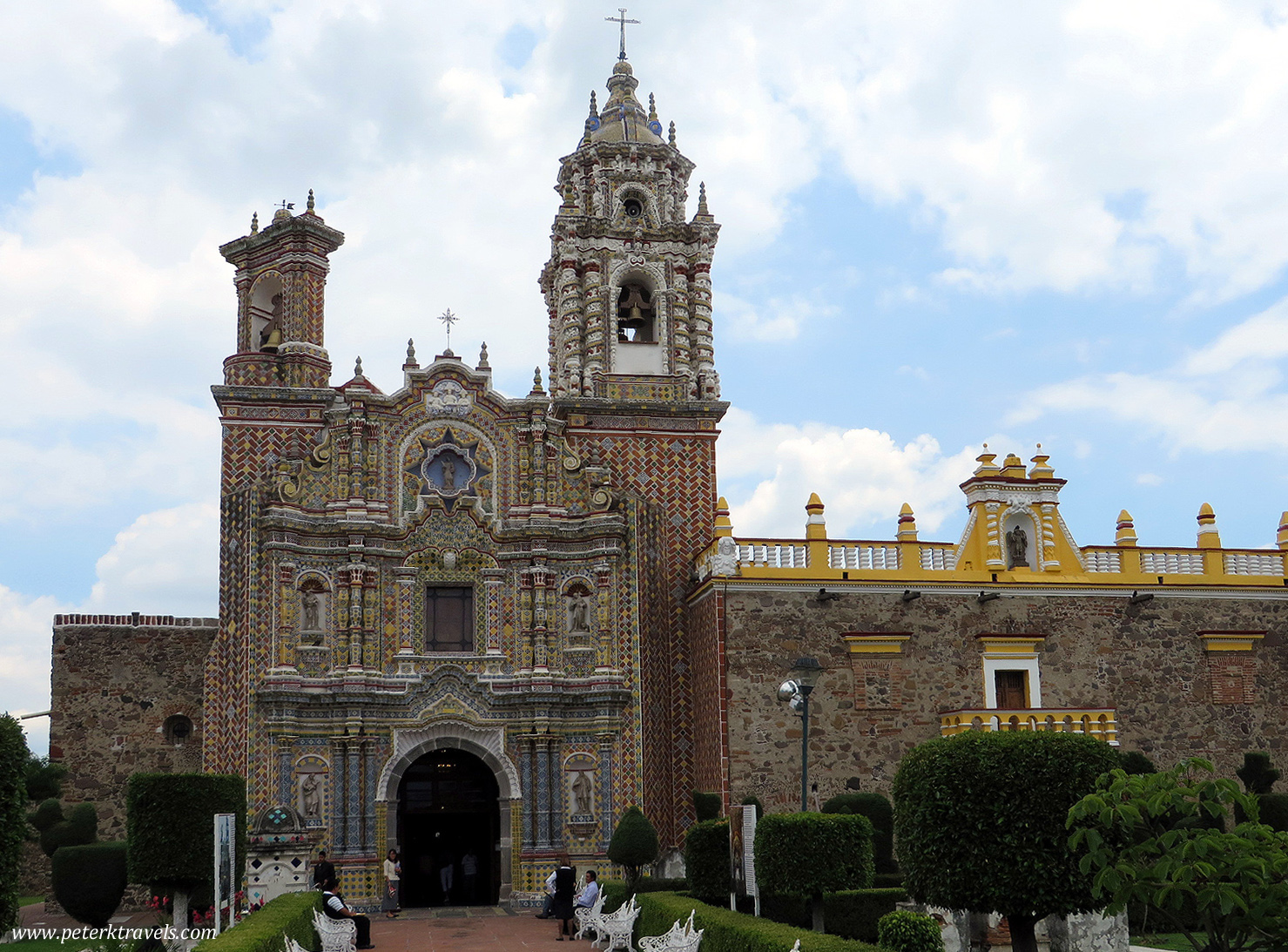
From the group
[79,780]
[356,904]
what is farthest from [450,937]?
[79,780]

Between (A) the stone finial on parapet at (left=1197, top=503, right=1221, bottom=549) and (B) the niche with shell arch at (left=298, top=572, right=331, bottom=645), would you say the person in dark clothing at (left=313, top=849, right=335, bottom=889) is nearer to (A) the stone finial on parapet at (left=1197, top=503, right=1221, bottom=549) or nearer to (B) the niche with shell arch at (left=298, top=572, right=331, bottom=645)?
(B) the niche with shell arch at (left=298, top=572, right=331, bottom=645)

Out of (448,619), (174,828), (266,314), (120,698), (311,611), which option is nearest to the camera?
(174,828)

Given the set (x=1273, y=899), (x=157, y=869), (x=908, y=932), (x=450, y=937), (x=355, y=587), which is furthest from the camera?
(x=355, y=587)

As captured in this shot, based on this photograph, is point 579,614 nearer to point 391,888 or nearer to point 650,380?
point 650,380

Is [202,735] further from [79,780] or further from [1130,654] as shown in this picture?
[1130,654]

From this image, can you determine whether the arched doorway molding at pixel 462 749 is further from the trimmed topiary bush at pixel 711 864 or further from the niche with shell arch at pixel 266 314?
the niche with shell arch at pixel 266 314

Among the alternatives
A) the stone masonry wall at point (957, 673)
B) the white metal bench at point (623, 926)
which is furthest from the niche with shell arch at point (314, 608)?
the white metal bench at point (623, 926)

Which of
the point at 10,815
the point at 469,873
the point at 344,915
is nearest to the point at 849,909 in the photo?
the point at 344,915

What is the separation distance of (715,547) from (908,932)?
14792mm

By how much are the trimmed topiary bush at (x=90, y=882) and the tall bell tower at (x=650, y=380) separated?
10392 mm

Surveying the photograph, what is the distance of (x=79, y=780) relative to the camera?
2984 centimetres

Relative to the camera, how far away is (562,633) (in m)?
29.5

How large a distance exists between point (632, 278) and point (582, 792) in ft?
40.2

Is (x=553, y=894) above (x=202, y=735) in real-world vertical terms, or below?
below
